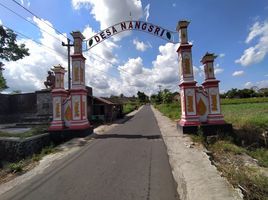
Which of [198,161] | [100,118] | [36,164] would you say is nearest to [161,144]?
[198,161]

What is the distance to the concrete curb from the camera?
13.2 ft

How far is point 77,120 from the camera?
39.1 ft

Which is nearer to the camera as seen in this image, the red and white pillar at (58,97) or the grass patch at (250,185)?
the grass patch at (250,185)

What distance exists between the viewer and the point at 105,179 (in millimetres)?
5117

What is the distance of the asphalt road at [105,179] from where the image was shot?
4.32 meters

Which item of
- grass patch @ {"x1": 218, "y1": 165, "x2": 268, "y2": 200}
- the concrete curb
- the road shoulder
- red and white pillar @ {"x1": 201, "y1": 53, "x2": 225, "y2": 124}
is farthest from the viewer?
red and white pillar @ {"x1": 201, "y1": 53, "x2": 225, "y2": 124}

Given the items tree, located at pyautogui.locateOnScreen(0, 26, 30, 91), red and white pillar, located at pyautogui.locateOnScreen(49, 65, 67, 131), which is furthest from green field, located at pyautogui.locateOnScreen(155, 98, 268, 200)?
tree, located at pyautogui.locateOnScreen(0, 26, 30, 91)

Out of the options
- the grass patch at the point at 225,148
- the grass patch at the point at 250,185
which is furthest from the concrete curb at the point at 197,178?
the grass patch at the point at 225,148

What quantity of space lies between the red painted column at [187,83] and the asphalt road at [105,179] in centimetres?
427

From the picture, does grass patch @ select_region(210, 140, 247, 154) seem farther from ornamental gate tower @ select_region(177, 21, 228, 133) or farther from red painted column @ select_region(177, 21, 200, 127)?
red painted column @ select_region(177, 21, 200, 127)

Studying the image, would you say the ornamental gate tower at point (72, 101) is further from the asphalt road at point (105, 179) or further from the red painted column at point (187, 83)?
the red painted column at point (187, 83)

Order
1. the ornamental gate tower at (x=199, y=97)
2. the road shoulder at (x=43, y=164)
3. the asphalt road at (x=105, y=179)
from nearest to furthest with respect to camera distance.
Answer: the asphalt road at (x=105, y=179) → the road shoulder at (x=43, y=164) → the ornamental gate tower at (x=199, y=97)

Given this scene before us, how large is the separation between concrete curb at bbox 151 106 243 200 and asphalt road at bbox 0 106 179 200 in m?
0.24

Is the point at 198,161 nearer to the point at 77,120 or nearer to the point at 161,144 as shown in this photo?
the point at 161,144
